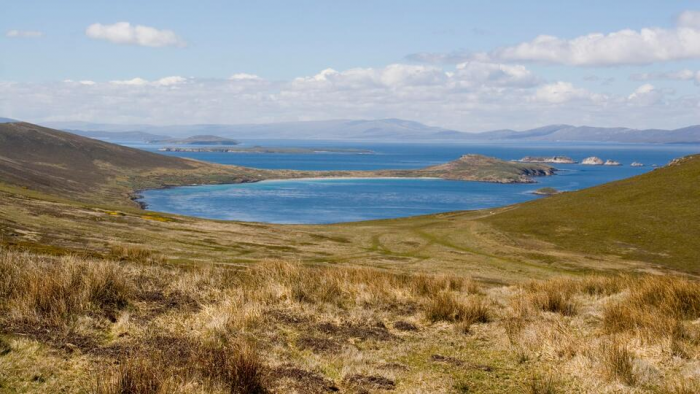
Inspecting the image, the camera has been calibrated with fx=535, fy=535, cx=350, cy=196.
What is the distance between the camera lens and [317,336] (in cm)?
1308

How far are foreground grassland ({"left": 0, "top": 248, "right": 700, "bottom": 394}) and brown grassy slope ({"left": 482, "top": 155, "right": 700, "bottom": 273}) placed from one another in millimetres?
41707

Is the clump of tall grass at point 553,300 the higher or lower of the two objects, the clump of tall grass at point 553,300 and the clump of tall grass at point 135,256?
the higher

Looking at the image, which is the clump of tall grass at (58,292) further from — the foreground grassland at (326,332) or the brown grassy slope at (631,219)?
the brown grassy slope at (631,219)

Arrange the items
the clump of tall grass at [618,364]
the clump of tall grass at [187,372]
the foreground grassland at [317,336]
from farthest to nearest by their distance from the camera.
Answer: the clump of tall grass at [618,364] < the foreground grassland at [317,336] < the clump of tall grass at [187,372]

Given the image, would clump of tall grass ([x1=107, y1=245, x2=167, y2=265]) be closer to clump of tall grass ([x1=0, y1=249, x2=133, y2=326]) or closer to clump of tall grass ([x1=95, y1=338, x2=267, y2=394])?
clump of tall grass ([x1=0, y1=249, x2=133, y2=326])

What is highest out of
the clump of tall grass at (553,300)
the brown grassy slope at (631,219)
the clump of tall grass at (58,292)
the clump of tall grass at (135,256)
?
the clump of tall grass at (58,292)

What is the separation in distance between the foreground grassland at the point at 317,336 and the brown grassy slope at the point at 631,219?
41.7m

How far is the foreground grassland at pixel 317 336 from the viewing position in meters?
9.66

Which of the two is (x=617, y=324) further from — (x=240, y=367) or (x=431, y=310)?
(x=240, y=367)

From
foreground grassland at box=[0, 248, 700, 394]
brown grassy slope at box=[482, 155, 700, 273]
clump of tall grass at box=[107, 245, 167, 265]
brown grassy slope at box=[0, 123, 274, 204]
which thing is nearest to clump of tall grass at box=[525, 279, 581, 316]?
foreground grassland at box=[0, 248, 700, 394]

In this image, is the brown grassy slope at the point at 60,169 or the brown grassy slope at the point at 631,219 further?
the brown grassy slope at the point at 60,169

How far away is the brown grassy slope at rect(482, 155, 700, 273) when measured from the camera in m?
54.7

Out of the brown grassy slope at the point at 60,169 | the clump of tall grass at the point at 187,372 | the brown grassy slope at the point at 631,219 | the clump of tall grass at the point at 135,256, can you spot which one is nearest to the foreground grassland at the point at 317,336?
the clump of tall grass at the point at 187,372

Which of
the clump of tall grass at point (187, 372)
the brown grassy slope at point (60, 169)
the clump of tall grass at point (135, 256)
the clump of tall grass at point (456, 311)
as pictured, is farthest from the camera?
the brown grassy slope at point (60, 169)
